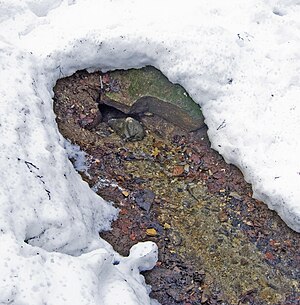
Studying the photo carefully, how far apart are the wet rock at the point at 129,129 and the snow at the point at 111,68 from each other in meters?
0.86

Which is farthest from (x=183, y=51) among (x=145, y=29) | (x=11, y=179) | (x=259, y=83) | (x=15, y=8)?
(x=11, y=179)

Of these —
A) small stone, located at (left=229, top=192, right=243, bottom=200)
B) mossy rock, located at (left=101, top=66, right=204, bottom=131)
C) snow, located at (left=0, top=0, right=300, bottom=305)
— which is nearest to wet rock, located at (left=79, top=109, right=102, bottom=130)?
mossy rock, located at (left=101, top=66, right=204, bottom=131)

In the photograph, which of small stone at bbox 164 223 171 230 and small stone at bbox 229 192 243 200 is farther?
small stone at bbox 229 192 243 200

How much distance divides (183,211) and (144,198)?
555 mm

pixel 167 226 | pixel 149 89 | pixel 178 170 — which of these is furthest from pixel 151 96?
pixel 167 226

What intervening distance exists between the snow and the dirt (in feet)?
0.66

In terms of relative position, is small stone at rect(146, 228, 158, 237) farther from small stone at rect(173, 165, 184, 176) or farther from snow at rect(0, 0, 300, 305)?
small stone at rect(173, 165, 184, 176)

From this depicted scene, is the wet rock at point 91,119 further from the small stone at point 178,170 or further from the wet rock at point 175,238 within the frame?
the wet rock at point 175,238

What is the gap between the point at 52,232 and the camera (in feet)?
16.5

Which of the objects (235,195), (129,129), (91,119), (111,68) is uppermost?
(111,68)

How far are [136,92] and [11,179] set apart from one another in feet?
9.24

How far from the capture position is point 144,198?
21.0 ft

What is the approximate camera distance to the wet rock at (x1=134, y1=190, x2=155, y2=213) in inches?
249

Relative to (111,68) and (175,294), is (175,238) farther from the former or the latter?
(111,68)
